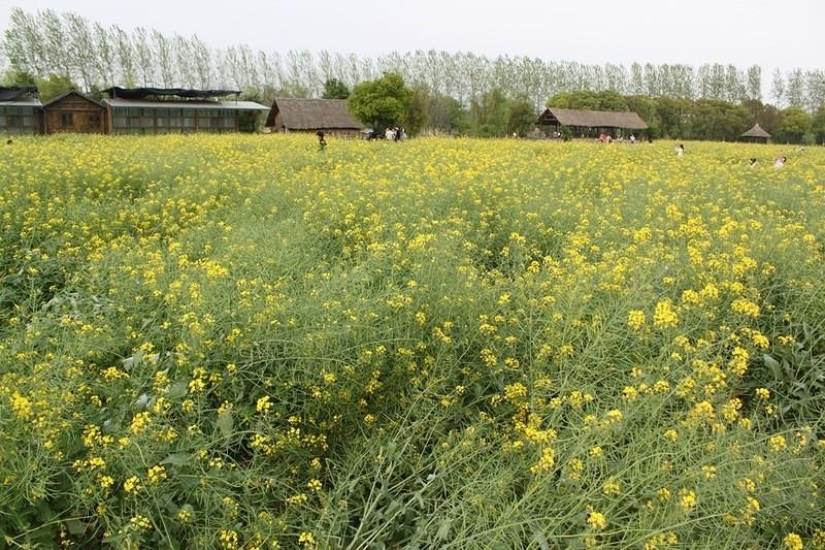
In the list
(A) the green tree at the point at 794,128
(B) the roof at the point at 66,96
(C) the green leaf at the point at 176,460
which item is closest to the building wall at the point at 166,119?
(B) the roof at the point at 66,96

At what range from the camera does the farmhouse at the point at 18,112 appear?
29.6 metres

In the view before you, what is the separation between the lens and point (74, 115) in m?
30.7

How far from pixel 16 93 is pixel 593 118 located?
110 feet

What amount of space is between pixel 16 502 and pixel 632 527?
2311mm

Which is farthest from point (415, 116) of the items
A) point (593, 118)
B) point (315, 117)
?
point (593, 118)

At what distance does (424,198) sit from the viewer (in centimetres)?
703

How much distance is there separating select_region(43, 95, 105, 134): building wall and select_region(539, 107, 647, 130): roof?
89.0ft

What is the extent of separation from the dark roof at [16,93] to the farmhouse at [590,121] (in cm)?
3014

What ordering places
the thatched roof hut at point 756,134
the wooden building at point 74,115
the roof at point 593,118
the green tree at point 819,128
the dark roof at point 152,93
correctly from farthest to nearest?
the green tree at point 819,128 → the thatched roof hut at point 756,134 → the roof at point 593,118 → the dark roof at point 152,93 → the wooden building at point 74,115

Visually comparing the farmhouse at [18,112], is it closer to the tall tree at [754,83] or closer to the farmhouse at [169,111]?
the farmhouse at [169,111]

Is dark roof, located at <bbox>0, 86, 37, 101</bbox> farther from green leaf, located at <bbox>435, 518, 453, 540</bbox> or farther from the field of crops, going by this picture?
green leaf, located at <bbox>435, 518, 453, 540</bbox>

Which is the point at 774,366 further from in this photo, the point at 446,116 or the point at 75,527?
the point at 446,116

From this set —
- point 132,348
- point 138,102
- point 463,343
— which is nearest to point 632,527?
point 463,343

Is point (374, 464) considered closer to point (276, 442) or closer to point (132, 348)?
point (276, 442)
